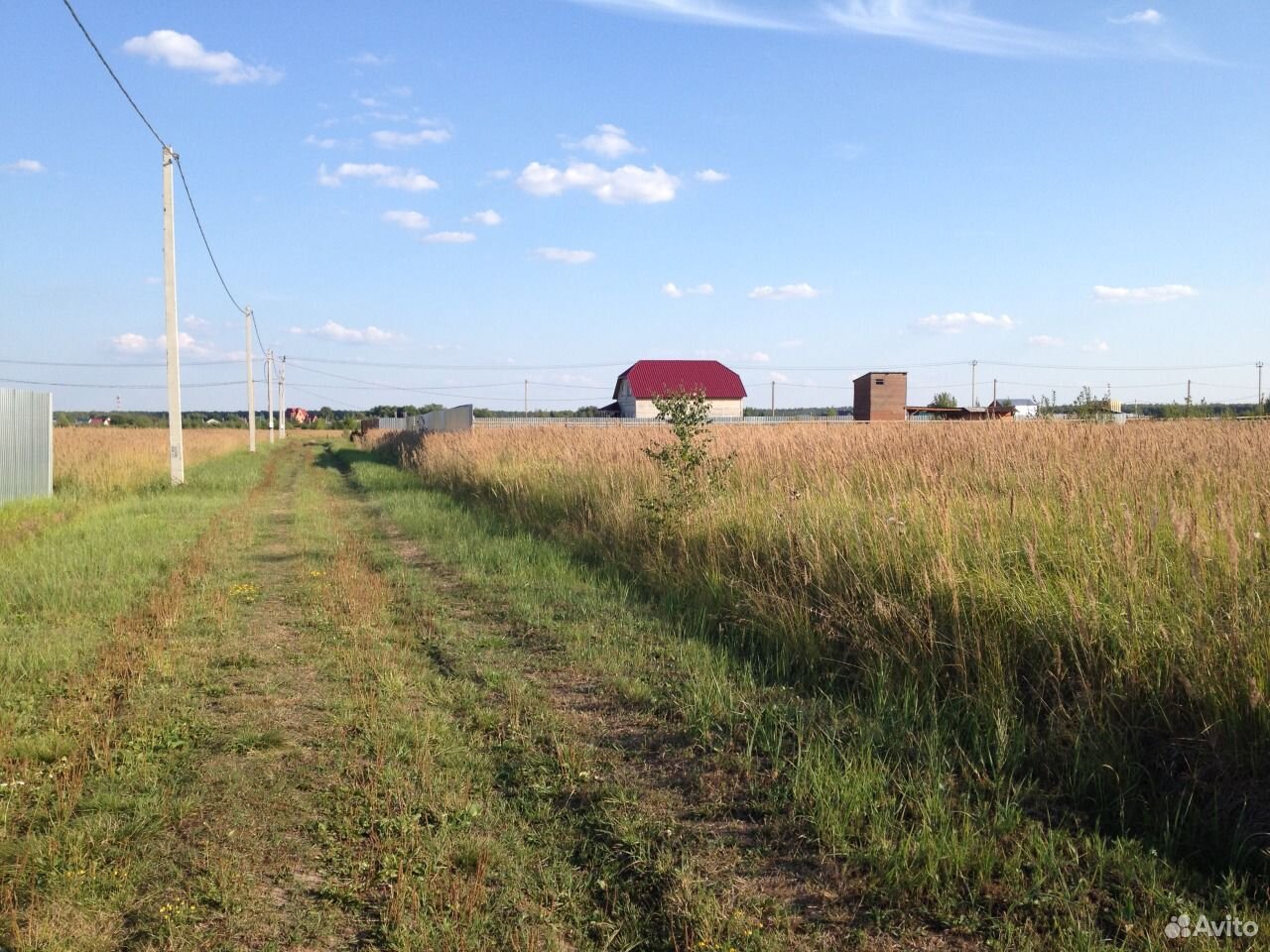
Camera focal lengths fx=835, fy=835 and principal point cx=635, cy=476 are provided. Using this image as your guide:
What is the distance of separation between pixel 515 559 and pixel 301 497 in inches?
422

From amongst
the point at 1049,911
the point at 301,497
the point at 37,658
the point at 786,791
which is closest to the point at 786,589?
the point at 786,791

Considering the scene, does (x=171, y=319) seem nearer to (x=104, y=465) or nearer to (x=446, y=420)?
(x=104, y=465)

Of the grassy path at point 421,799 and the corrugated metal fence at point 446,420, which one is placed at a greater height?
the corrugated metal fence at point 446,420

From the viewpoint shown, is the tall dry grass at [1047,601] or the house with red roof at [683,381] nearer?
the tall dry grass at [1047,601]

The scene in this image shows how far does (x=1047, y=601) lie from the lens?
470 cm

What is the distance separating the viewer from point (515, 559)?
9.48 m

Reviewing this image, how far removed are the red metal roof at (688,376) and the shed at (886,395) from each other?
47.2 feet

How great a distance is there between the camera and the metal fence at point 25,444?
53.0 ft

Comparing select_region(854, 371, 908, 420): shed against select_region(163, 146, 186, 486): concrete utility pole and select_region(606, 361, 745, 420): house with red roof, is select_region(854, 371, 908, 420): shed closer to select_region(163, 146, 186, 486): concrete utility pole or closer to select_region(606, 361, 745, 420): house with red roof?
select_region(606, 361, 745, 420): house with red roof

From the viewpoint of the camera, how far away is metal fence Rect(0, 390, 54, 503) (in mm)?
16141

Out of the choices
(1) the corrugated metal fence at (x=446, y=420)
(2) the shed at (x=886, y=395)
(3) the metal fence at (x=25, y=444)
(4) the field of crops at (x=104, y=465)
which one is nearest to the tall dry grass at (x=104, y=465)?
(4) the field of crops at (x=104, y=465)

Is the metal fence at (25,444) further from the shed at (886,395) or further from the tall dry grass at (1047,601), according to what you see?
the shed at (886,395)

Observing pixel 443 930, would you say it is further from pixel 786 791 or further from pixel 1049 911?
pixel 1049 911

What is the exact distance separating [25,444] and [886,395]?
41039 millimetres
